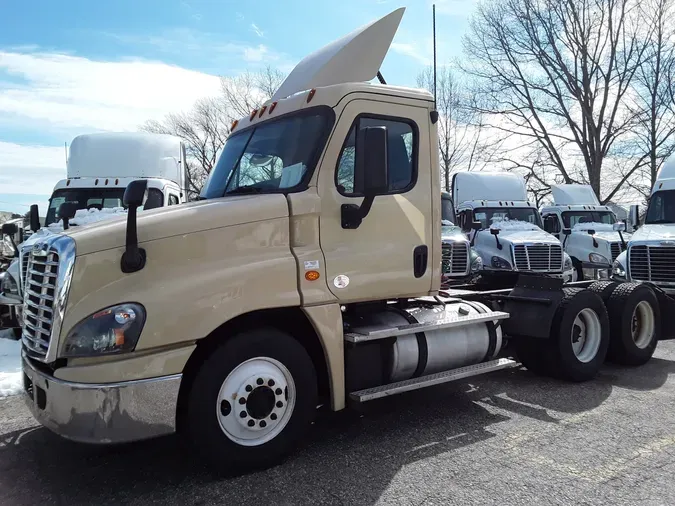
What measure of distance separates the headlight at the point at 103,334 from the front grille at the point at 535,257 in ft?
31.6

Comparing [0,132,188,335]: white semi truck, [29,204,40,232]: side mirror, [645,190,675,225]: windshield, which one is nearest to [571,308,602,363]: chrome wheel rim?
[645,190,675,225]: windshield

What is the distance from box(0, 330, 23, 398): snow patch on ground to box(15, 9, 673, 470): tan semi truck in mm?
2484

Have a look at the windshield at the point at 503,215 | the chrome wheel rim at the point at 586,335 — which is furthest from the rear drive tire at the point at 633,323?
the windshield at the point at 503,215

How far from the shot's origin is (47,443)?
473 centimetres

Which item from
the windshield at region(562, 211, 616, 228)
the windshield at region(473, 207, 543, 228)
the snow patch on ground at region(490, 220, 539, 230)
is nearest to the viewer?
the snow patch on ground at region(490, 220, 539, 230)

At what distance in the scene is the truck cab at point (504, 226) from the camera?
11.8 meters

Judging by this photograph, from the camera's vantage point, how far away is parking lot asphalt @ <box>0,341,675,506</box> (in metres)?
3.72

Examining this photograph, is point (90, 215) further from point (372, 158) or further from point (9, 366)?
point (372, 158)

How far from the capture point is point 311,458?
4.32 meters

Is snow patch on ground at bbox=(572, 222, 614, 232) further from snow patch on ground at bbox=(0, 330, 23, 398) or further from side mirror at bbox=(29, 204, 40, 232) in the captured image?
snow patch on ground at bbox=(0, 330, 23, 398)

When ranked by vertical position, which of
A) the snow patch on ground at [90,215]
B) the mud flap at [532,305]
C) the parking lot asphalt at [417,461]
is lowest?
the parking lot asphalt at [417,461]

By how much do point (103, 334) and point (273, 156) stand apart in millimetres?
1989

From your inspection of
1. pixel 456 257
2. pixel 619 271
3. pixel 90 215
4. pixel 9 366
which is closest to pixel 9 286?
pixel 90 215

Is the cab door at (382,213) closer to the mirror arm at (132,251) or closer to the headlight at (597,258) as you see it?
the mirror arm at (132,251)
